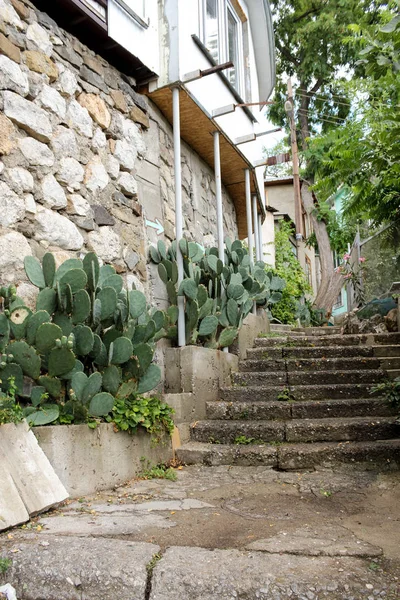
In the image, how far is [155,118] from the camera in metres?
4.76

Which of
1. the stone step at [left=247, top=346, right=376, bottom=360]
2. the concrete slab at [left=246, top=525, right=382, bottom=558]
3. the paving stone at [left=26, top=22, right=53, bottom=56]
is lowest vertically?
the concrete slab at [left=246, top=525, right=382, bottom=558]

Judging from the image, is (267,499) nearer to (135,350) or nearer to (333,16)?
(135,350)

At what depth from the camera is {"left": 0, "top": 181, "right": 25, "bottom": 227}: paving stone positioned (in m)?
3.00

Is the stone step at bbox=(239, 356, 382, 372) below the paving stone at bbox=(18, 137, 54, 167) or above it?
below

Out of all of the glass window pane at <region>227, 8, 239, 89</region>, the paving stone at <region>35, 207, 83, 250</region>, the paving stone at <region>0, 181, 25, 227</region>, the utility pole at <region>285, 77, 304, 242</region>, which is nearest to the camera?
the paving stone at <region>0, 181, 25, 227</region>

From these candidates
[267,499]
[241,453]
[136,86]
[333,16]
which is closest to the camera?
[267,499]

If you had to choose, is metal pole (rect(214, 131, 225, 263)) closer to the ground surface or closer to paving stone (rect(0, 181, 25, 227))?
paving stone (rect(0, 181, 25, 227))

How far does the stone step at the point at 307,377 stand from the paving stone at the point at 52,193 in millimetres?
2304

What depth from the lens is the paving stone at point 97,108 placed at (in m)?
3.82

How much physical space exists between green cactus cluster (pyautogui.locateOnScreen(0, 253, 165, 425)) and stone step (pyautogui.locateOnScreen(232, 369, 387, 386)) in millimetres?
1630

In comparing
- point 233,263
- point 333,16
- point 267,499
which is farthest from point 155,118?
point 333,16

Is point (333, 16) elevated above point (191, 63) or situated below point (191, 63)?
above

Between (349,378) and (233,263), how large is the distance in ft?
5.53

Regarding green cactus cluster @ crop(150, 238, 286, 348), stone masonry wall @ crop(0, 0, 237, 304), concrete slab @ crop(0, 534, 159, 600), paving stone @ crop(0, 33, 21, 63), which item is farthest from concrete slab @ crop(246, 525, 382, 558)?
paving stone @ crop(0, 33, 21, 63)
